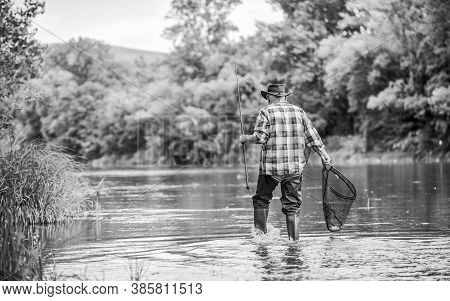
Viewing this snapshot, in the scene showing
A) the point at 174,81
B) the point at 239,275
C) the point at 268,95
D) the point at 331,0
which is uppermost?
the point at 331,0

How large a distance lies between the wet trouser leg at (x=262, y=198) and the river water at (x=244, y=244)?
0.55 feet

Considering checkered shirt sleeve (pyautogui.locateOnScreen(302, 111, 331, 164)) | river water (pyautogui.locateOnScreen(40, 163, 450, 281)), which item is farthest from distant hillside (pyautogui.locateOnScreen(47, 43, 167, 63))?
checkered shirt sleeve (pyautogui.locateOnScreen(302, 111, 331, 164))

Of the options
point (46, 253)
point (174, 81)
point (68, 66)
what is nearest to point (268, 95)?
point (46, 253)

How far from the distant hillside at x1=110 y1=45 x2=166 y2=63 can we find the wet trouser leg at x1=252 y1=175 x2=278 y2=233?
49856mm

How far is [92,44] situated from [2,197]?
156 feet

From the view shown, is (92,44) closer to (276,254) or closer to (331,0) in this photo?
(331,0)

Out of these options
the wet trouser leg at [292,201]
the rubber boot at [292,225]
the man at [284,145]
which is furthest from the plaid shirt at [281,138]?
the rubber boot at [292,225]

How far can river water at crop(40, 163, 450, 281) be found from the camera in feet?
24.6

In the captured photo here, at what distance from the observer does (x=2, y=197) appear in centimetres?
1141

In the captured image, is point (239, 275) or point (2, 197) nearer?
point (239, 275)

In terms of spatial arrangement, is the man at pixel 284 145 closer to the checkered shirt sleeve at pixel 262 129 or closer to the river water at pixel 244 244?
the checkered shirt sleeve at pixel 262 129

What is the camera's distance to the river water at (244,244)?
7.49 metres

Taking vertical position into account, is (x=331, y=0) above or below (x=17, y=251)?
above

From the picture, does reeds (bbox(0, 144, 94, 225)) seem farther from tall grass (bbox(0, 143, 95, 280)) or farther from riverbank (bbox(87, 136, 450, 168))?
riverbank (bbox(87, 136, 450, 168))
